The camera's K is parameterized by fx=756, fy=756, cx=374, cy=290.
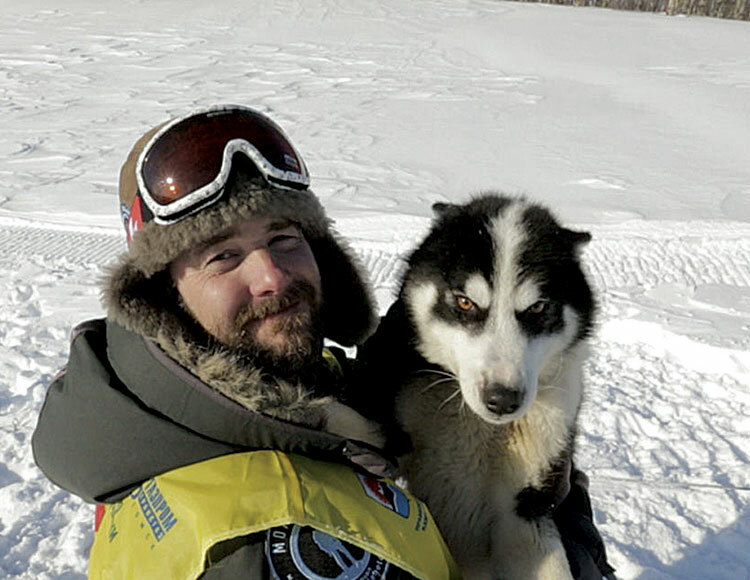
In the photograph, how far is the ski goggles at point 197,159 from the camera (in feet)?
5.35

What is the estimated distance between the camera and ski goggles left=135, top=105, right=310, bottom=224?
1.63m

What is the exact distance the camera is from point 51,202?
21.7ft

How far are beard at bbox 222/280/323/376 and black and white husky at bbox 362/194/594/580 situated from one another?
1.53ft

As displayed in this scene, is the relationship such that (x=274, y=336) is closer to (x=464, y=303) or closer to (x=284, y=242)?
(x=284, y=242)

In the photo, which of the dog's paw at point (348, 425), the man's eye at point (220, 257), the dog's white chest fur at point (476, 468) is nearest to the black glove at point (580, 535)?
the dog's white chest fur at point (476, 468)

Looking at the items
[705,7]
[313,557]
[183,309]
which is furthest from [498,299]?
[705,7]

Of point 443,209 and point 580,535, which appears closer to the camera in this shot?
point 580,535

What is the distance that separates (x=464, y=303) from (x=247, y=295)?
69cm

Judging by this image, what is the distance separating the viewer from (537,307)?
6.93 feet

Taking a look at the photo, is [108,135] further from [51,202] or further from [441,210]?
[441,210]

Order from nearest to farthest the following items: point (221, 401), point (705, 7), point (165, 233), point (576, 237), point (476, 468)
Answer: point (221, 401)
point (165, 233)
point (476, 468)
point (576, 237)
point (705, 7)

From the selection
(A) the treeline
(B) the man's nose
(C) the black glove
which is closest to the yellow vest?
(B) the man's nose

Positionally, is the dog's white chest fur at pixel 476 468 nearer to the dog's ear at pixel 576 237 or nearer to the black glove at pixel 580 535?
the black glove at pixel 580 535

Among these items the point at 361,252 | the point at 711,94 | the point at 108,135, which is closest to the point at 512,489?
the point at 361,252
